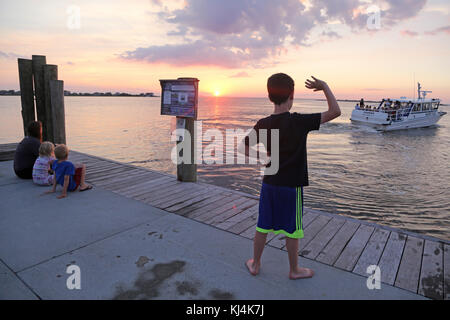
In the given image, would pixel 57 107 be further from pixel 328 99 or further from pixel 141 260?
pixel 328 99

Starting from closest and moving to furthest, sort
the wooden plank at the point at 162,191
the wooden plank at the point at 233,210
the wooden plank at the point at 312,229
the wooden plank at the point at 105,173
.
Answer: the wooden plank at the point at 312,229, the wooden plank at the point at 233,210, the wooden plank at the point at 162,191, the wooden plank at the point at 105,173

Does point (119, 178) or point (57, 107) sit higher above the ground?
point (57, 107)

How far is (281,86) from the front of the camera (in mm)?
2449

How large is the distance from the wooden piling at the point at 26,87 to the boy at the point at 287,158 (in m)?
7.75

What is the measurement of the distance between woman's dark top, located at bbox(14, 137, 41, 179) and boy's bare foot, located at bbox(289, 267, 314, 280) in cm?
554

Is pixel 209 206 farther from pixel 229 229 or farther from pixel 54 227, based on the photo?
Answer: pixel 54 227

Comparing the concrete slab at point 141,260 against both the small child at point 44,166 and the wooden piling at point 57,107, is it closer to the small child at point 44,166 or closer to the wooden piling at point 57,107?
the small child at point 44,166

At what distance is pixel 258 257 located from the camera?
2.82m

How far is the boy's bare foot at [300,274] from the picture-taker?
2.76m

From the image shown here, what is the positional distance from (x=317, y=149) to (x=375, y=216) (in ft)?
39.3

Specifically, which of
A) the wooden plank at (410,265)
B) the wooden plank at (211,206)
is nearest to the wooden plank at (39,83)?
the wooden plank at (211,206)

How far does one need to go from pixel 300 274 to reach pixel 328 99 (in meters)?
1.71

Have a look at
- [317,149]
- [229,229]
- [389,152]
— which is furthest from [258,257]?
[389,152]

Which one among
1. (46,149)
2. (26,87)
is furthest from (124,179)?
(26,87)
